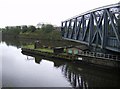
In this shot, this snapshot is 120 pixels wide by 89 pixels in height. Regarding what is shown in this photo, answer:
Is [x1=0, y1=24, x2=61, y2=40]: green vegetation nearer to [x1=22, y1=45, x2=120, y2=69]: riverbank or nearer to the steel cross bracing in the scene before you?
[x1=22, y1=45, x2=120, y2=69]: riverbank

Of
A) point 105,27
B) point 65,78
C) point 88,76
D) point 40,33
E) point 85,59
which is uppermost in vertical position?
point 105,27

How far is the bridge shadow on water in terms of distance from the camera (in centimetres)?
2670

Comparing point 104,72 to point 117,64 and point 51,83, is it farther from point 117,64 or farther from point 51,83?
point 51,83

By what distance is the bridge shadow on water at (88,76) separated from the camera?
26698mm

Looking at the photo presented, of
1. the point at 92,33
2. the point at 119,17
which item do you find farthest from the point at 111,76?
the point at 92,33

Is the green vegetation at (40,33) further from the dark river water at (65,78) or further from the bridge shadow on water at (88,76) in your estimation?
the dark river water at (65,78)

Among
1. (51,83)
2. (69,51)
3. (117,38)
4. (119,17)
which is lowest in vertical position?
(51,83)

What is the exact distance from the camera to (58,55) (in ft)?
150

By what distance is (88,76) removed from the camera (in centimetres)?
3089

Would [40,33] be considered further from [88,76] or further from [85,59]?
[88,76]

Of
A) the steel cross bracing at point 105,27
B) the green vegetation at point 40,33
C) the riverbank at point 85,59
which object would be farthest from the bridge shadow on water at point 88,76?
the green vegetation at point 40,33

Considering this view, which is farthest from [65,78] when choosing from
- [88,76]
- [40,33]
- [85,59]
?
[40,33]

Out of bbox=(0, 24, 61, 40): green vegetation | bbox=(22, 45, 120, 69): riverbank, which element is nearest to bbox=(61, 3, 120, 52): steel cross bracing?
bbox=(22, 45, 120, 69): riverbank

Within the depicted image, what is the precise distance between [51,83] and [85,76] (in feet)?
22.1
